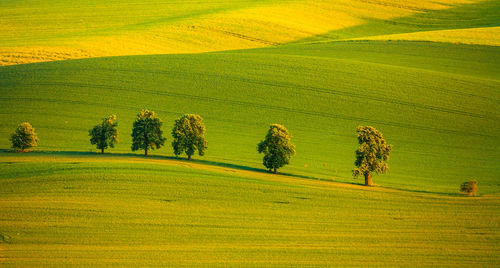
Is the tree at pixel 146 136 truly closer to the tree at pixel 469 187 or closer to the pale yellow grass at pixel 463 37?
the tree at pixel 469 187

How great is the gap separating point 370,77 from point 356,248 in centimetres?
2748

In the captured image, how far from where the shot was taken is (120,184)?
26734 mm

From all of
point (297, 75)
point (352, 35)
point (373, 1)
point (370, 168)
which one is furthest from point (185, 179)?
point (373, 1)

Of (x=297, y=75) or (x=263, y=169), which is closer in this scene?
(x=263, y=169)

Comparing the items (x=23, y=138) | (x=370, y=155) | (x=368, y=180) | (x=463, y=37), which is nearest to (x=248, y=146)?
(x=370, y=155)

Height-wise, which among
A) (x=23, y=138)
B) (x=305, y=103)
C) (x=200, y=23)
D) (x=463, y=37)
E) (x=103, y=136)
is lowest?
(x=23, y=138)

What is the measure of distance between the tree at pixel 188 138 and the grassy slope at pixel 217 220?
2.83m

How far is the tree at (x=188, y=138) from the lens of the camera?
32.8m

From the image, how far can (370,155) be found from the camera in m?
30.4

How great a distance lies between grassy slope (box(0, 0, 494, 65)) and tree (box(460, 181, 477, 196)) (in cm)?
3418

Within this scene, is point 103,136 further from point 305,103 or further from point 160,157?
point 305,103

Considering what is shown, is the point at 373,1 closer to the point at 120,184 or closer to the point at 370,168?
the point at 370,168

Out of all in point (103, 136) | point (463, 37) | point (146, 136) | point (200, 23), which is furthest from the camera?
point (200, 23)

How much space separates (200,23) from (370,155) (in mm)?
45772
